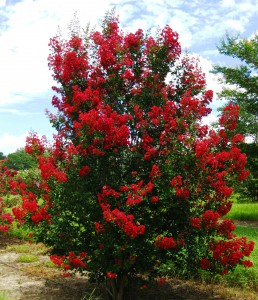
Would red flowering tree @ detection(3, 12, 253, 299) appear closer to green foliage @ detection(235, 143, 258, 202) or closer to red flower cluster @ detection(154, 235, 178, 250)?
red flower cluster @ detection(154, 235, 178, 250)

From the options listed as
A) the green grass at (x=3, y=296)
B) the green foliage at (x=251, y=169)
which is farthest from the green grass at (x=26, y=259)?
the green foliage at (x=251, y=169)

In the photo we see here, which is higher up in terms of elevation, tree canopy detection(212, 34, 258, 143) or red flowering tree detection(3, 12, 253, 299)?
tree canopy detection(212, 34, 258, 143)

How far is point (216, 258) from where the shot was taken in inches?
255

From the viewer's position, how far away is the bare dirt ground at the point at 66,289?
750cm

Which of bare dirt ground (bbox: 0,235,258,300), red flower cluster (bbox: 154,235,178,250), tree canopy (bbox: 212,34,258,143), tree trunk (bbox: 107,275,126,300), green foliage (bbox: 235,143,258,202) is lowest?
bare dirt ground (bbox: 0,235,258,300)

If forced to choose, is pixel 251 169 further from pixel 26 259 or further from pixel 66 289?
pixel 66 289

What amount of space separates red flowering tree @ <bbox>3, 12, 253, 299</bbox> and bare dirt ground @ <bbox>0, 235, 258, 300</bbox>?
0.96 metres

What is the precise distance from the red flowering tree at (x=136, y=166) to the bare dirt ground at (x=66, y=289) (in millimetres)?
955

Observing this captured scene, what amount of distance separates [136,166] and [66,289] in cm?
339

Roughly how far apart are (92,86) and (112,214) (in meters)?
2.34

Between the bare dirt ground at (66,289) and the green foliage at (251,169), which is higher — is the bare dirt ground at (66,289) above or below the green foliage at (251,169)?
below

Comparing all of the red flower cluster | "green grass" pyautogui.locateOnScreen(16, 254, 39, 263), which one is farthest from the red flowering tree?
"green grass" pyautogui.locateOnScreen(16, 254, 39, 263)

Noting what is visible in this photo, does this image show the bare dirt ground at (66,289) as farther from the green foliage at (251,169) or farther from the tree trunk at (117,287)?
the green foliage at (251,169)

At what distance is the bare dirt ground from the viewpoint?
295 inches
